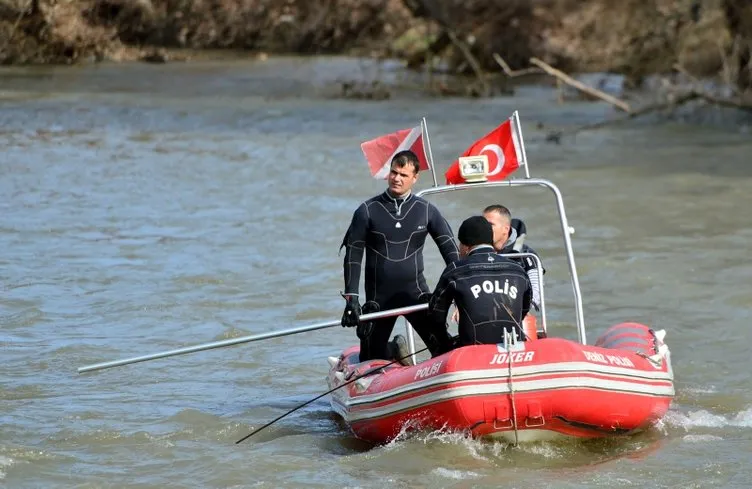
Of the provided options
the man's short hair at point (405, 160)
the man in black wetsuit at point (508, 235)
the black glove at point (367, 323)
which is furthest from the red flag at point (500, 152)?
the black glove at point (367, 323)

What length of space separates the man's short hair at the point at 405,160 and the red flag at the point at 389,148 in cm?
60

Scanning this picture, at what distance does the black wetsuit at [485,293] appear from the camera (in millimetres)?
8023

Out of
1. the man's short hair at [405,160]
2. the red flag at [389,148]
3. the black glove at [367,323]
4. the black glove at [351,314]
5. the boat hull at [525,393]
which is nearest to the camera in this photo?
the boat hull at [525,393]

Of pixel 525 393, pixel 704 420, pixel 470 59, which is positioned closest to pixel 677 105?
pixel 470 59

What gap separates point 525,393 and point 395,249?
4.86ft

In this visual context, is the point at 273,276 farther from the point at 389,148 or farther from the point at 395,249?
the point at 395,249

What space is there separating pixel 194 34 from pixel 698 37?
1645cm

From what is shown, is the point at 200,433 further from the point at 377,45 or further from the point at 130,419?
the point at 377,45

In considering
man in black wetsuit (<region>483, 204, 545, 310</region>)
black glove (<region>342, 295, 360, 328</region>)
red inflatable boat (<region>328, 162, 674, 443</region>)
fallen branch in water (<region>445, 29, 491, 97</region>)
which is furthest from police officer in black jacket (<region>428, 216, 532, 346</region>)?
fallen branch in water (<region>445, 29, 491, 97</region>)

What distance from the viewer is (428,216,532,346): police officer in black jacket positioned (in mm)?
8023

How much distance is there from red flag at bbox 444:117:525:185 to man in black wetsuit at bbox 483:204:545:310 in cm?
24

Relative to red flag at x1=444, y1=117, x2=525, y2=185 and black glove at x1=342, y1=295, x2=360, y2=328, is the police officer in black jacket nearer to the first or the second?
black glove at x1=342, y1=295, x2=360, y2=328

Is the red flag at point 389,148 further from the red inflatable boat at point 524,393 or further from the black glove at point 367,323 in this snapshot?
the red inflatable boat at point 524,393

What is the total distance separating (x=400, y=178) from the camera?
8773mm
